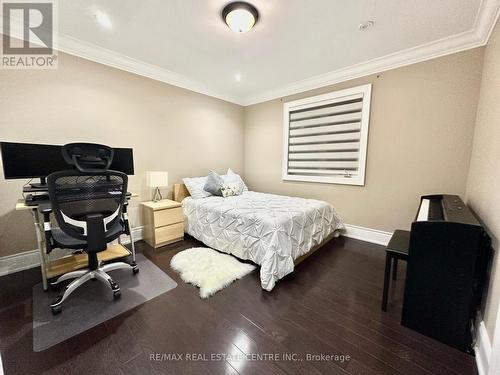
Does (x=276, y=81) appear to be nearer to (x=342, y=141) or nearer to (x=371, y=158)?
(x=342, y=141)

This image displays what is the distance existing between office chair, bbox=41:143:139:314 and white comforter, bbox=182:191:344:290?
1141mm

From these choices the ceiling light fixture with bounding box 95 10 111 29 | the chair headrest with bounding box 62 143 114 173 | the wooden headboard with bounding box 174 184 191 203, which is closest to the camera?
the chair headrest with bounding box 62 143 114 173

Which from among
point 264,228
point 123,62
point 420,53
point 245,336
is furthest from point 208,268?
point 420,53

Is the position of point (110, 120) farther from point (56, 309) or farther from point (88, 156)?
point (56, 309)

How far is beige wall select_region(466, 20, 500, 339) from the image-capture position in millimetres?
1223

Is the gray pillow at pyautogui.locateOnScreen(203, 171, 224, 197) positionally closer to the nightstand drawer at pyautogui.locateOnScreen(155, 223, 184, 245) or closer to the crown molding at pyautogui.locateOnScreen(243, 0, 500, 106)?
the nightstand drawer at pyautogui.locateOnScreen(155, 223, 184, 245)

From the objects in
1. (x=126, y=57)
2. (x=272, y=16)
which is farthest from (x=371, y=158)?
(x=126, y=57)

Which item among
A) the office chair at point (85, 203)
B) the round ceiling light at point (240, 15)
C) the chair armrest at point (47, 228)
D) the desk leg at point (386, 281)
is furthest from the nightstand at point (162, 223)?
the desk leg at point (386, 281)

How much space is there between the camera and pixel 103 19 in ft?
6.54

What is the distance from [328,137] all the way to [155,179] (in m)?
2.81

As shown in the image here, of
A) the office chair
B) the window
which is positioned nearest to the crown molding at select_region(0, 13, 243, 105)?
the office chair

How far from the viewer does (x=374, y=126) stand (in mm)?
2877

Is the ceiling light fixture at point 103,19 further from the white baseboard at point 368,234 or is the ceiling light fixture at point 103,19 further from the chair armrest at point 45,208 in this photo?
the white baseboard at point 368,234

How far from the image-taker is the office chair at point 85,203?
4.96 ft
